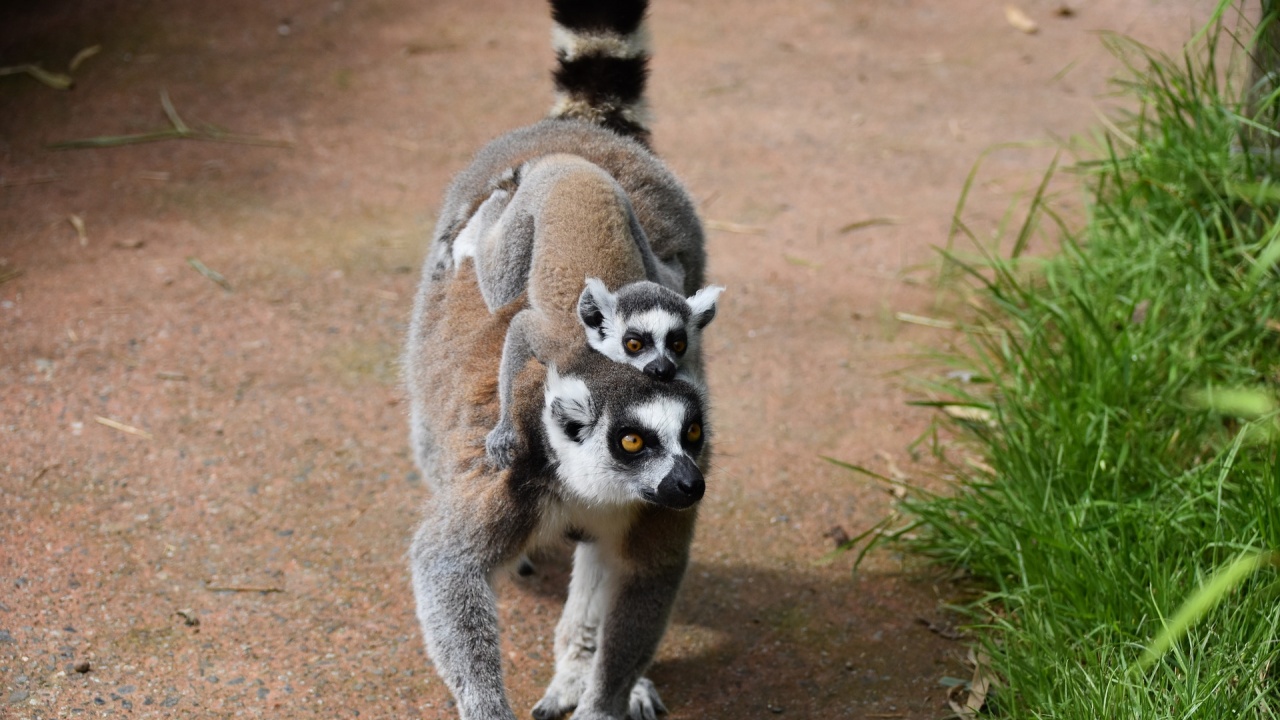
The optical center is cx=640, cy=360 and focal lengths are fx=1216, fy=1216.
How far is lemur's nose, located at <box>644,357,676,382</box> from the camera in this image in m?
2.86

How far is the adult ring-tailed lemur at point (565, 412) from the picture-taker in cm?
285

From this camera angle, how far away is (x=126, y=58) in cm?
722

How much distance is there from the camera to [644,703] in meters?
3.55

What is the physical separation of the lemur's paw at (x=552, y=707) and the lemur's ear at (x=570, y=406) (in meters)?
1.01

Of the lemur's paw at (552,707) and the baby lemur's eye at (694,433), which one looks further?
the lemur's paw at (552,707)

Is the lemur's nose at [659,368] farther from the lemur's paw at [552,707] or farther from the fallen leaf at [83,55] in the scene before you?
the fallen leaf at [83,55]

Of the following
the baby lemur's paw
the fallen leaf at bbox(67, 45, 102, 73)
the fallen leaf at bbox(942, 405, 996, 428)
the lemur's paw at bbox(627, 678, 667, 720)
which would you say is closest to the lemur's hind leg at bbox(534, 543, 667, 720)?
the lemur's paw at bbox(627, 678, 667, 720)

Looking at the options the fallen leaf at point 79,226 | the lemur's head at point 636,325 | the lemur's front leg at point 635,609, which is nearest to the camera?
the lemur's head at point 636,325

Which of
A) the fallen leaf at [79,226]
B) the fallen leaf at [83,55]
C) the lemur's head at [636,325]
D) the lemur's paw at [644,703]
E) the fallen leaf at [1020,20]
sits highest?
the lemur's head at [636,325]

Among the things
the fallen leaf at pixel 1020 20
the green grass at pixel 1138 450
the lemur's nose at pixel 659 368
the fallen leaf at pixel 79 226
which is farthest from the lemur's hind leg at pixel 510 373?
the fallen leaf at pixel 1020 20

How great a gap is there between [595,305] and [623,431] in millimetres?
320

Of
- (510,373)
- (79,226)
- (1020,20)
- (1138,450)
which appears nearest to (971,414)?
(1138,450)

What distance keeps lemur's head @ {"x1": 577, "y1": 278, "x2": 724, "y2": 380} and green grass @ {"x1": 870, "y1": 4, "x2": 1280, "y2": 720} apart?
4.04ft

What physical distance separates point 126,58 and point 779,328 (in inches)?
172
